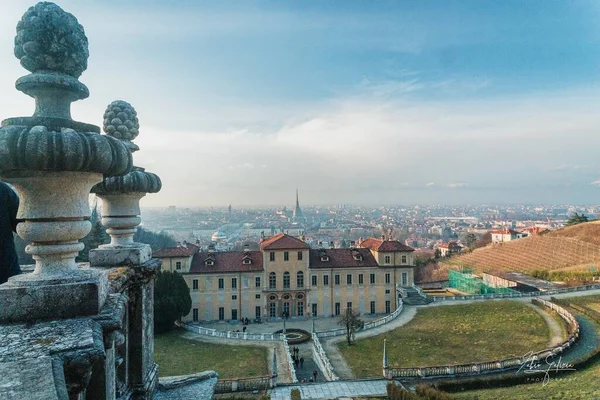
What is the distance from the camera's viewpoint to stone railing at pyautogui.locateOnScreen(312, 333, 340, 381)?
70.6 feet

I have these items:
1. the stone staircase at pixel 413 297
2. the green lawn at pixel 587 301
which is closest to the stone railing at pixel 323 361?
the stone staircase at pixel 413 297

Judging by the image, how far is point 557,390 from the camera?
15.1 m

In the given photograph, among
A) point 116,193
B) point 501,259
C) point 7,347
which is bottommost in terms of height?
point 501,259

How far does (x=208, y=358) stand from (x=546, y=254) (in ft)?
208

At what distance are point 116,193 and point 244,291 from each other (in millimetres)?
35143

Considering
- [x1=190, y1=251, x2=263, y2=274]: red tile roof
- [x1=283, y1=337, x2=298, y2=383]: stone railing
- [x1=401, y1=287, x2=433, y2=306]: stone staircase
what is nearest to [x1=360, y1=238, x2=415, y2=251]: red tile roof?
[x1=401, y1=287, x2=433, y2=306]: stone staircase

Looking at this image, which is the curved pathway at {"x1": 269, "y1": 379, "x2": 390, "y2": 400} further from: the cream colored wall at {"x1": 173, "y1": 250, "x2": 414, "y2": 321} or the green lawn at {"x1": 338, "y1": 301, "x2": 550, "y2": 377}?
the cream colored wall at {"x1": 173, "y1": 250, "x2": 414, "y2": 321}

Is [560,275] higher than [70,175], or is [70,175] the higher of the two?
[70,175]

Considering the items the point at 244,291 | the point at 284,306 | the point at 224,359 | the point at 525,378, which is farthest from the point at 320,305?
the point at 525,378

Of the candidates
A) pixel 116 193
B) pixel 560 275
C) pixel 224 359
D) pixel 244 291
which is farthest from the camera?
pixel 560 275

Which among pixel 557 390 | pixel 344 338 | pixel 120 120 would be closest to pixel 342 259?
pixel 344 338

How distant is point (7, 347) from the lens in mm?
1969

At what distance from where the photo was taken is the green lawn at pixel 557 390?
1376 centimetres

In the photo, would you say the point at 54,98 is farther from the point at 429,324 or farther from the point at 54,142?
the point at 429,324
